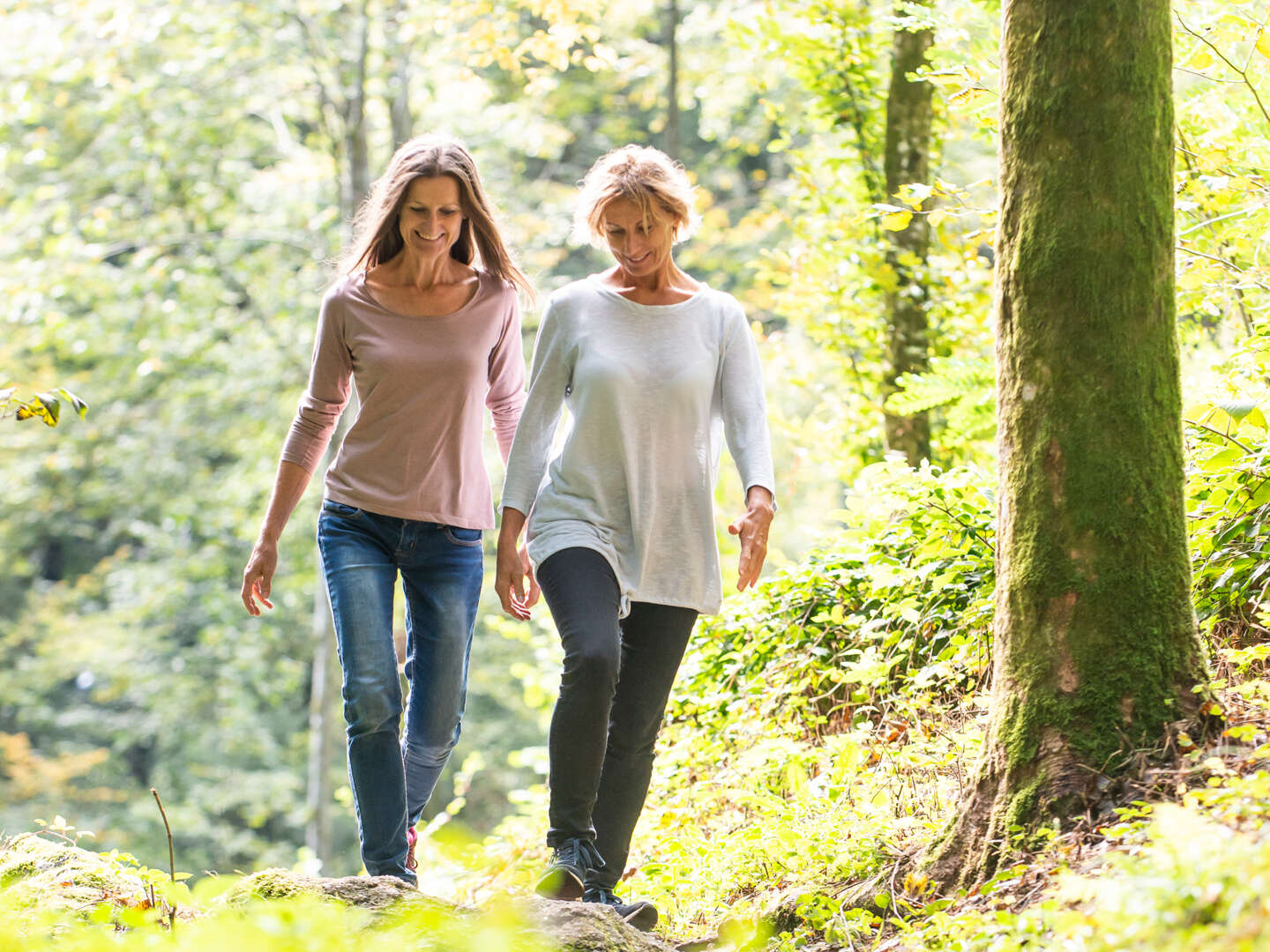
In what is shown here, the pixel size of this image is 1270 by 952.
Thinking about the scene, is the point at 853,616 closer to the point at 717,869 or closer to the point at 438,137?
the point at 717,869

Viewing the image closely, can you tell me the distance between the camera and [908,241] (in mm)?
7285

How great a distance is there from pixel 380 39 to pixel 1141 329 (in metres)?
13.0

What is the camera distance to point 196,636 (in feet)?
61.6

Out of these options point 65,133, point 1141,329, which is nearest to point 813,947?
point 1141,329

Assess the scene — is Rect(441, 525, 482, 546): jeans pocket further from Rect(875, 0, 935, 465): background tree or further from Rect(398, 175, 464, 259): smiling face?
Rect(875, 0, 935, 465): background tree

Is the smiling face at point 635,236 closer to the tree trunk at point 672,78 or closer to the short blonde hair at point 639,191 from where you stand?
the short blonde hair at point 639,191

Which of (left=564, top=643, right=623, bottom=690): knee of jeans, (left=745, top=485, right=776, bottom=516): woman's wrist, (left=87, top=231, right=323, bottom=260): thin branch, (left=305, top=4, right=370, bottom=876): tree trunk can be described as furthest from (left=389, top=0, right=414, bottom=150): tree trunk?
(left=564, top=643, right=623, bottom=690): knee of jeans

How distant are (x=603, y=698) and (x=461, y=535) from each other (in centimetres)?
88

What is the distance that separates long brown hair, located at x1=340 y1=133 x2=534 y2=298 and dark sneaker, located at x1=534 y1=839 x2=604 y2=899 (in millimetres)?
1747

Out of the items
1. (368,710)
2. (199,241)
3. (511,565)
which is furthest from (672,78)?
(368,710)

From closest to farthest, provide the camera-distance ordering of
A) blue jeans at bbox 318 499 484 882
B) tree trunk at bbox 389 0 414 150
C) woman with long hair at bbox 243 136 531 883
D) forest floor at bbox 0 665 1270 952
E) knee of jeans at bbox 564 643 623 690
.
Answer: forest floor at bbox 0 665 1270 952 < knee of jeans at bbox 564 643 623 690 < blue jeans at bbox 318 499 484 882 < woman with long hair at bbox 243 136 531 883 < tree trunk at bbox 389 0 414 150

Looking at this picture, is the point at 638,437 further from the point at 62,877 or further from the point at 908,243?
the point at 908,243

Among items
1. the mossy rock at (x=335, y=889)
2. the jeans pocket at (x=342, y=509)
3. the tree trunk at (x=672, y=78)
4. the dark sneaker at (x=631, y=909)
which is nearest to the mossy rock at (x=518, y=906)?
the mossy rock at (x=335, y=889)

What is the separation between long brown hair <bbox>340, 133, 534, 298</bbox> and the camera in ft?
12.2
